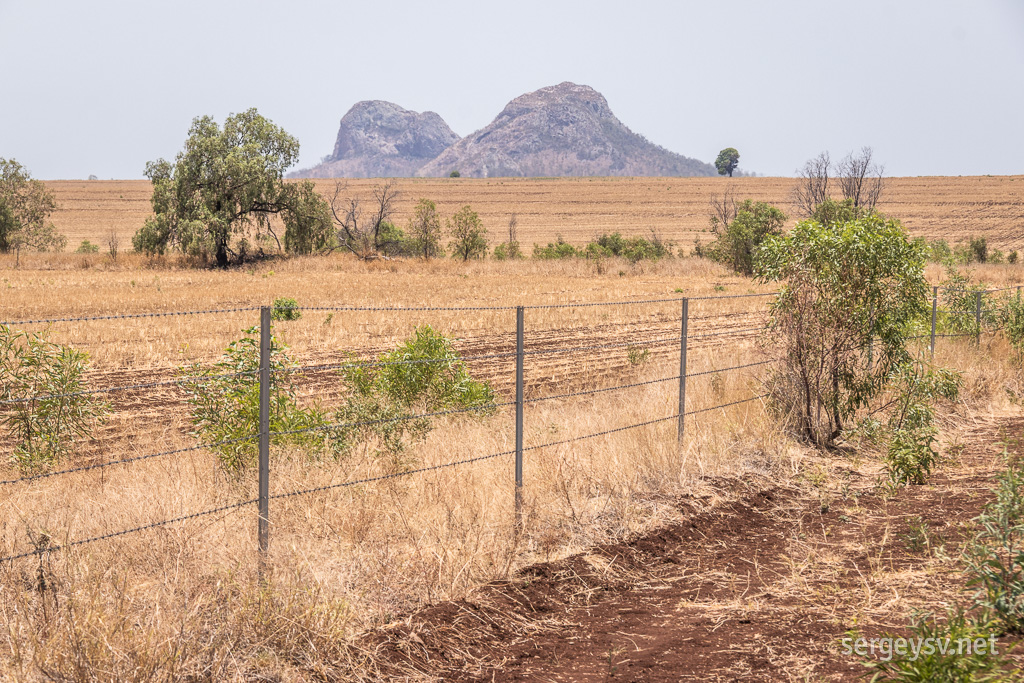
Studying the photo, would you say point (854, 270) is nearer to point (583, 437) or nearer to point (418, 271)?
point (583, 437)

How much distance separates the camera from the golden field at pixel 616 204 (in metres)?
82.6

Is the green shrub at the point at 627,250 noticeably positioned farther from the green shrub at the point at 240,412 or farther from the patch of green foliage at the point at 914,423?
the green shrub at the point at 240,412

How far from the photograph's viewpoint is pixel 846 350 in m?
9.30

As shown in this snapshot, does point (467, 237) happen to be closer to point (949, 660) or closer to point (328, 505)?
point (328, 505)

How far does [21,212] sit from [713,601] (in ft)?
180

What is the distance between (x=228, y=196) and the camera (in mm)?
47062

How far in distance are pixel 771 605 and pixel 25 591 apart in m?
4.49

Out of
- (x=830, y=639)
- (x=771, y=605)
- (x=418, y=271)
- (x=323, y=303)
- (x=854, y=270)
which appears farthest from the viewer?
(x=418, y=271)

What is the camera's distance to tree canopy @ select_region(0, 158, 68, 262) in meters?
48.6

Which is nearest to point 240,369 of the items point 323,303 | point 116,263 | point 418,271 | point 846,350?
point 846,350

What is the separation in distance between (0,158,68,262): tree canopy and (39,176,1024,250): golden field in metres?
17.7

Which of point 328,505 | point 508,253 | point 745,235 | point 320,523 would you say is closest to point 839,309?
point 328,505

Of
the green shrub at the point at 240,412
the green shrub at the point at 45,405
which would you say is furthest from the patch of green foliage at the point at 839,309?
the green shrub at the point at 45,405

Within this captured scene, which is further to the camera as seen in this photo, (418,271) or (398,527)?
(418,271)
